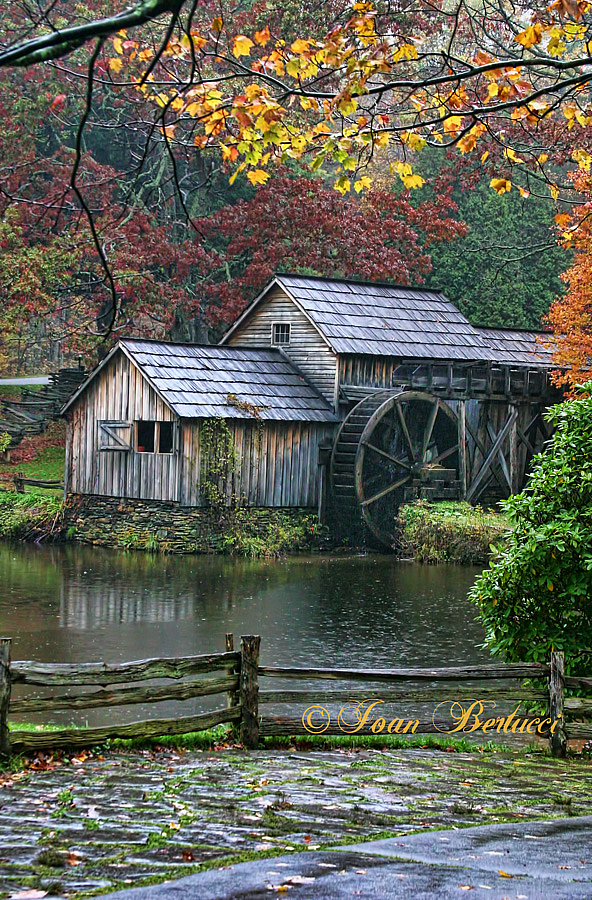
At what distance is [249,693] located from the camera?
857 cm

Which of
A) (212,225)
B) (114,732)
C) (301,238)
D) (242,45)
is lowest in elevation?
(114,732)

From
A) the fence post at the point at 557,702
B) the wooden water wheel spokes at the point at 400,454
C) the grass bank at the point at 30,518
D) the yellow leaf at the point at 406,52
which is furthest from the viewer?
the wooden water wheel spokes at the point at 400,454

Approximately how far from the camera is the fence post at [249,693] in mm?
8570

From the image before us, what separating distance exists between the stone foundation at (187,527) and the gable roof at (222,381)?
2.30 m

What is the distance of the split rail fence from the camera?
25.5 feet

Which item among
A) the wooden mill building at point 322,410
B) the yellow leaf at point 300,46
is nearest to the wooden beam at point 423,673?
the yellow leaf at point 300,46

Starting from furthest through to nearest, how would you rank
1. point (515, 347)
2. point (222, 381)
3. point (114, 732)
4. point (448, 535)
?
point (515, 347) < point (222, 381) < point (448, 535) < point (114, 732)

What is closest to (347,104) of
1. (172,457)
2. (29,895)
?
(29,895)

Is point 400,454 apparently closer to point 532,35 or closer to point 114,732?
point 114,732

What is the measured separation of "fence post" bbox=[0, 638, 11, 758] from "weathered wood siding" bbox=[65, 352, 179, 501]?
1815cm

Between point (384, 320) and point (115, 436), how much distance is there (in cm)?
841

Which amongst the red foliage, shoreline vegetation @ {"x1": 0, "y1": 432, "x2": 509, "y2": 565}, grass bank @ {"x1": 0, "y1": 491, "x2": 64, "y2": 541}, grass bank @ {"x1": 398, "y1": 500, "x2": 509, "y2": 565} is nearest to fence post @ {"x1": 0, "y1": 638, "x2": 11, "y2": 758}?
shoreline vegetation @ {"x1": 0, "y1": 432, "x2": 509, "y2": 565}

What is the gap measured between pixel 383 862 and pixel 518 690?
3616mm

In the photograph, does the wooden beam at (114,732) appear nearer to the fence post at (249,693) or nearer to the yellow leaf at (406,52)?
the fence post at (249,693)
